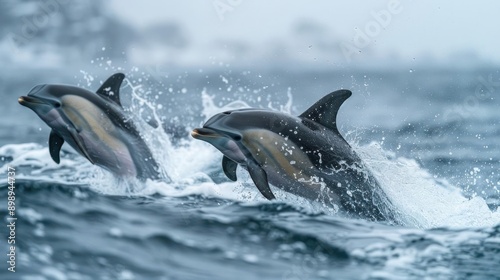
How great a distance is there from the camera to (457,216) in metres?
9.60

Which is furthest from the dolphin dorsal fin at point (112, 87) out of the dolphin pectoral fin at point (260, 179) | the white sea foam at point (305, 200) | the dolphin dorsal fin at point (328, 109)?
the dolphin dorsal fin at point (328, 109)

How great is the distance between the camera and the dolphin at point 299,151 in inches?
326

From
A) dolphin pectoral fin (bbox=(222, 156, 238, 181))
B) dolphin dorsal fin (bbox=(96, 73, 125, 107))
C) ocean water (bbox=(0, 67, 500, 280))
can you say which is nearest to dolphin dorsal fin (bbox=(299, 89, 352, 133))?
ocean water (bbox=(0, 67, 500, 280))

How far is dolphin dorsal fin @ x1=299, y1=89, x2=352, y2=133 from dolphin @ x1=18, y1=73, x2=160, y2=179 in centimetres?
250

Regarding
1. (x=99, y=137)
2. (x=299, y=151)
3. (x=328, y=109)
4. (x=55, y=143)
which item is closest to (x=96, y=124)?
(x=99, y=137)

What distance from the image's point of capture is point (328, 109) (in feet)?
27.6

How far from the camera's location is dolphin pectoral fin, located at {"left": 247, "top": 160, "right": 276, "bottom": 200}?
8.08m

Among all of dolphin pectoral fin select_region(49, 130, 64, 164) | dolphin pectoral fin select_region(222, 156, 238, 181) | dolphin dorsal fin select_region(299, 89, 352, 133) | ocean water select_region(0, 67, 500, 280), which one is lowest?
ocean water select_region(0, 67, 500, 280)

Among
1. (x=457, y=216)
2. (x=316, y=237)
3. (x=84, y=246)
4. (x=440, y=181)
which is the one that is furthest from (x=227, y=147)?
(x=440, y=181)

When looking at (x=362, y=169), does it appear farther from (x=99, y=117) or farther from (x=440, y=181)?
(x=440, y=181)

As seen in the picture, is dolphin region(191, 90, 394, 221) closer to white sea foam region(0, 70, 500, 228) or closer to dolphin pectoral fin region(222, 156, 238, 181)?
white sea foam region(0, 70, 500, 228)

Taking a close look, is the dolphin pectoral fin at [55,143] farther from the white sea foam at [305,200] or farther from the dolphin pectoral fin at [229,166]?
the dolphin pectoral fin at [229,166]

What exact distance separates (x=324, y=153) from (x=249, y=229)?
1.18 m

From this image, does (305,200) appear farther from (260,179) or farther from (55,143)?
(55,143)
